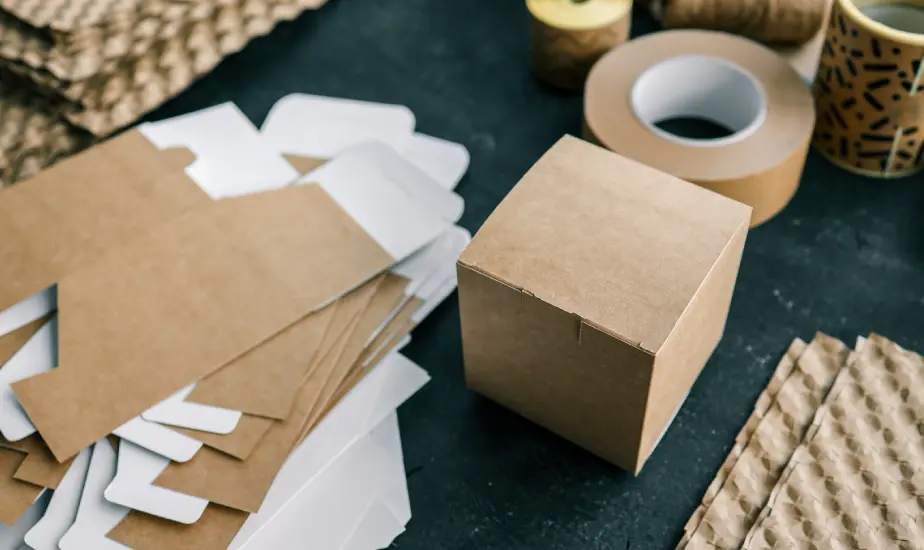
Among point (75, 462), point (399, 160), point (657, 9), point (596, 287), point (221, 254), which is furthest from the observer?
point (657, 9)

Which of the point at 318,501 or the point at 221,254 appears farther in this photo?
the point at 221,254

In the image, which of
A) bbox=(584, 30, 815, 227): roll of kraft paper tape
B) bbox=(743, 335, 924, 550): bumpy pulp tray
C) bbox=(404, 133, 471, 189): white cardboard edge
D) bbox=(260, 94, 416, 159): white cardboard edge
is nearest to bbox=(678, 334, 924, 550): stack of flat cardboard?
bbox=(743, 335, 924, 550): bumpy pulp tray

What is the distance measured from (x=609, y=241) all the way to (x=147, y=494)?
0.66 meters

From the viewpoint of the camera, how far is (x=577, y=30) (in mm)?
1475

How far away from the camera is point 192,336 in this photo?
1.20 meters

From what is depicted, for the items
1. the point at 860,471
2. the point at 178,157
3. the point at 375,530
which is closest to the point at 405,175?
the point at 178,157

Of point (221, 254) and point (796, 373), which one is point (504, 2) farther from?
point (796, 373)

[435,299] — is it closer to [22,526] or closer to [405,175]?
Result: [405,175]

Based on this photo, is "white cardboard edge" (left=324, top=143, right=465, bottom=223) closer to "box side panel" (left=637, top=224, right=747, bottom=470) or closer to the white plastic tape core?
"box side panel" (left=637, top=224, right=747, bottom=470)

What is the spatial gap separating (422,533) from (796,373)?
1.87 feet

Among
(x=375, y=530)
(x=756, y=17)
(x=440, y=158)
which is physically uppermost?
(x=756, y=17)

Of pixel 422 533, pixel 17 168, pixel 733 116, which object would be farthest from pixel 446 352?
pixel 17 168

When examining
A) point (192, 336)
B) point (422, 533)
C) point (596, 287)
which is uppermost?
point (596, 287)

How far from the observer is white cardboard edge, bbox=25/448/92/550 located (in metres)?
1.04
